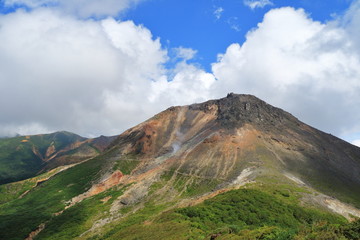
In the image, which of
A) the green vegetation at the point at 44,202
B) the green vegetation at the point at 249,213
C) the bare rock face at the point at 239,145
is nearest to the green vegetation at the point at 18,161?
the green vegetation at the point at 44,202

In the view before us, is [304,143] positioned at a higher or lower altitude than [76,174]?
higher

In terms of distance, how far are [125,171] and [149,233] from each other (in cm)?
5718

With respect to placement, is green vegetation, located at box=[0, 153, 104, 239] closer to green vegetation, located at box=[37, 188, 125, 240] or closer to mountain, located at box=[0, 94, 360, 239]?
mountain, located at box=[0, 94, 360, 239]

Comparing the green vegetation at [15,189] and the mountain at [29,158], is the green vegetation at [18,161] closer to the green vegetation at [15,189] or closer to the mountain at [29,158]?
the mountain at [29,158]

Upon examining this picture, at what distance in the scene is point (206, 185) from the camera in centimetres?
6431

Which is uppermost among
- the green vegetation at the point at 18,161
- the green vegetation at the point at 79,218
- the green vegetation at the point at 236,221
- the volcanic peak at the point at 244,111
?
the volcanic peak at the point at 244,111

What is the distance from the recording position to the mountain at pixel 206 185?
30469 millimetres

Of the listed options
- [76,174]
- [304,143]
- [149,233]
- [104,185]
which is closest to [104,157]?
[76,174]

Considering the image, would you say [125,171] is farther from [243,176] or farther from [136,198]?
[243,176]

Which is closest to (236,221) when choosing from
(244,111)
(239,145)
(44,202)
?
(239,145)

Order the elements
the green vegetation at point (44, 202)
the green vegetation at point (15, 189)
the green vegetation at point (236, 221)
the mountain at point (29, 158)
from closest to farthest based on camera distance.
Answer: the green vegetation at point (236, 221) → the green vegetation at point (44, 202) → the green vegetation at point (15, 189) → the mountain at point (29, 158)

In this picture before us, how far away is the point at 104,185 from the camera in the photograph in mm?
75875

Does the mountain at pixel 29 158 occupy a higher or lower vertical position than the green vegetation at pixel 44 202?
higher

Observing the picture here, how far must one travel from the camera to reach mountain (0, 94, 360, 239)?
100.0ft
